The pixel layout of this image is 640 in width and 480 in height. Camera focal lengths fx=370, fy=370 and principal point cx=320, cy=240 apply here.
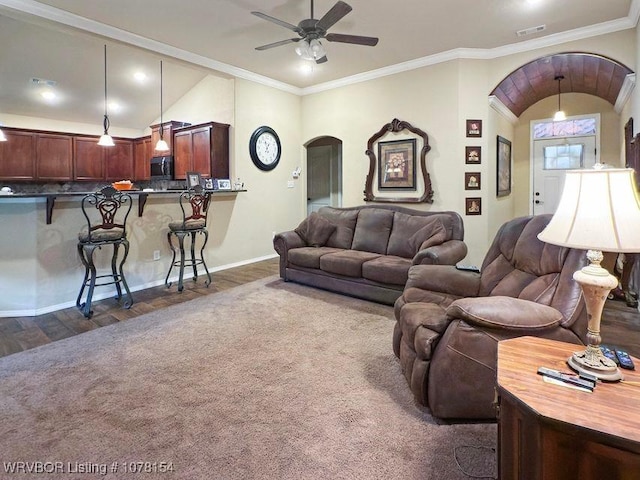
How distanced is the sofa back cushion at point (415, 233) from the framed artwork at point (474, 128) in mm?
1359

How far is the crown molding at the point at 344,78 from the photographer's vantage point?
3.55 meters

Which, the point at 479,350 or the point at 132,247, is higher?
the point at 132,247

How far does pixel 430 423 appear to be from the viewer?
192 centimetres

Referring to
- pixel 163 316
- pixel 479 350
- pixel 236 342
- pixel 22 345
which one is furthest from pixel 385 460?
pixel 22 345

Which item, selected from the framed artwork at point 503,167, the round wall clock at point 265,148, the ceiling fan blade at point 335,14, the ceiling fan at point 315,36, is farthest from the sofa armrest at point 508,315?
the round wall clock at point 265,148

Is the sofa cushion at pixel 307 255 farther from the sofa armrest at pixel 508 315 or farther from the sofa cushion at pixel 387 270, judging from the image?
the sofa armrest at pixel 508 315

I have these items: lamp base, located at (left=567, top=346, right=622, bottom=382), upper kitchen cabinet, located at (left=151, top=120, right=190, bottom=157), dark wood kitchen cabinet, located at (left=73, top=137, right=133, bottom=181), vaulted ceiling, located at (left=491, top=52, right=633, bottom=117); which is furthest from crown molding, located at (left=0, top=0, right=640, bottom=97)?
lamp base, located at (left=567, top=346, right=622, bottom=382)

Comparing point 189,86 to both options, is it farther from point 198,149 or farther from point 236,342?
point 236,342

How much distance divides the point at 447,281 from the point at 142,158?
23.6 feet

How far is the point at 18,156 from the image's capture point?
6418 millimetres

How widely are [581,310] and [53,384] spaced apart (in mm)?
3006

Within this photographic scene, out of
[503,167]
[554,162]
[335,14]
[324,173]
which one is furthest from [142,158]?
[554,162]

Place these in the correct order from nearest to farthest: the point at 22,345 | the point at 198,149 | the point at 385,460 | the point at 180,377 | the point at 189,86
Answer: the point at 385,460 → the point at 180,377 → the point at 22,345 → the point at 198,149 → the point at 189,86

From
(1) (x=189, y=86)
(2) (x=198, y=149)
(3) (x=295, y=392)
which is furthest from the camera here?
(1) (x=189, y=86)
